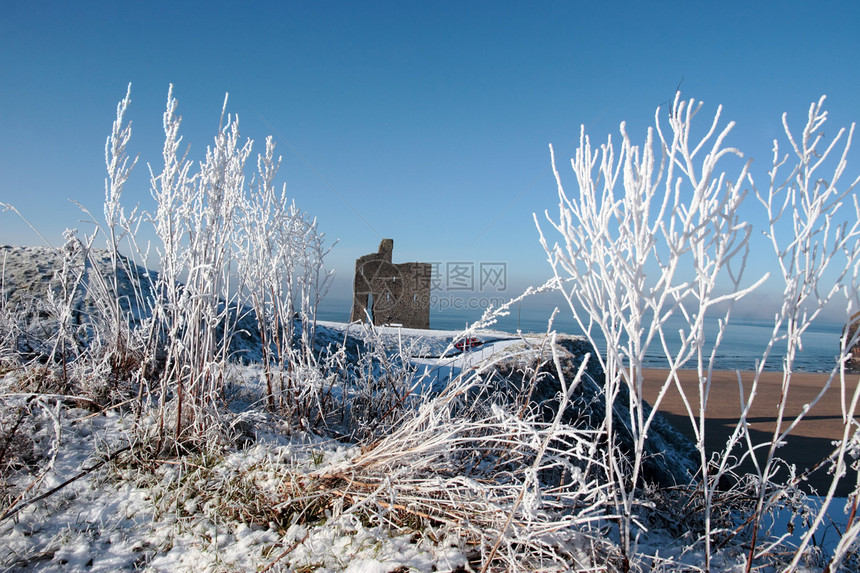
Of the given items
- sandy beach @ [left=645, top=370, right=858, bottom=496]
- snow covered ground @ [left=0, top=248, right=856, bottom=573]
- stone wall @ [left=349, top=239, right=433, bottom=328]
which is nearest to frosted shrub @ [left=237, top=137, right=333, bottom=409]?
snow covered ground @ [left=0, top=248, right=856, bottom=573]

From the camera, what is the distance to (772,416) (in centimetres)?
795

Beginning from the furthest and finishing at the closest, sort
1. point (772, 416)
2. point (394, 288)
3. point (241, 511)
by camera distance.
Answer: point (394, 288) → point (772, 416) → point (241, 511)

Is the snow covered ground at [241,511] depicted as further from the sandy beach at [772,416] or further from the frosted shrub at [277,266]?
the sandy beach at [772,416]

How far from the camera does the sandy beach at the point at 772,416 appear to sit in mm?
6098

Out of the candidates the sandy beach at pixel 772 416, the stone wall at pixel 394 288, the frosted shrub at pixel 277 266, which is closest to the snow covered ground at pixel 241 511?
the frosted shrub at pixel 277 266

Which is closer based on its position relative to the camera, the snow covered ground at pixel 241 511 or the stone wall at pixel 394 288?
the snow covered ground at pixel 241 511

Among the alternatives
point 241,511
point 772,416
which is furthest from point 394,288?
point 241,511

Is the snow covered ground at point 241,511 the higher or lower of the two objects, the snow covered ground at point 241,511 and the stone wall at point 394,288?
the lower

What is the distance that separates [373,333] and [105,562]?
1.67 m

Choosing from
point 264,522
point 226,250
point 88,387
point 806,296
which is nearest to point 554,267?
point 806,296

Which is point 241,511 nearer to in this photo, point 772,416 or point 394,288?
point 772,416

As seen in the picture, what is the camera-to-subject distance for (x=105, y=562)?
156 cm

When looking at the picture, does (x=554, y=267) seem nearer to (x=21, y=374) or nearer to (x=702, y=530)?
(x=702, y=530)

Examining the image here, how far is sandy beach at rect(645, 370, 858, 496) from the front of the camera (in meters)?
6.10
